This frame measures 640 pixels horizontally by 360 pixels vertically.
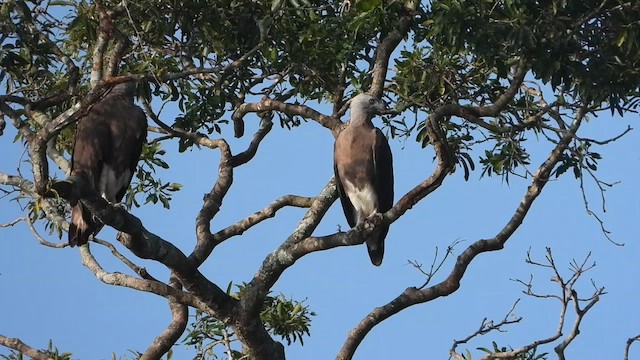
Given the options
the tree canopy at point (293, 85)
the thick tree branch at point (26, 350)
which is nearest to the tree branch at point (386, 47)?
the tree canopy at point (293, 85)

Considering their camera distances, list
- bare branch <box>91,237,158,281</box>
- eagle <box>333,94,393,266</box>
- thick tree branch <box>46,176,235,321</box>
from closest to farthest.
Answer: thick tree branch <box>46,176,235,321</box> → bare branch <box>91,237,158,281</box> → eagle <box>333,94,393,266</box>

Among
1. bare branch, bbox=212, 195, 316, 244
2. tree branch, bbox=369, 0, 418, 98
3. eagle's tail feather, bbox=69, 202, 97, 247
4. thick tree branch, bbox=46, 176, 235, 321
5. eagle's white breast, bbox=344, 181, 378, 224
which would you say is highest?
tree branch, bbox=369, 0, 418, 98

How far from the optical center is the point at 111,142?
7.25 meters

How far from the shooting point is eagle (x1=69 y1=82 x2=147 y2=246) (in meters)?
7.14

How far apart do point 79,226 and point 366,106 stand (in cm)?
232

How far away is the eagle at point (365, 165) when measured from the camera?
798cm

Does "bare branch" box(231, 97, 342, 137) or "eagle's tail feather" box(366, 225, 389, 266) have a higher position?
"bare branch" box(231, 97, 342, 137)

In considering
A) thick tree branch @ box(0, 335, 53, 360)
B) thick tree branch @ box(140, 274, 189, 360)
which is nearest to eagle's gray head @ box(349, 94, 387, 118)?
thick tree branch @ box(140, 274, 189, 360)

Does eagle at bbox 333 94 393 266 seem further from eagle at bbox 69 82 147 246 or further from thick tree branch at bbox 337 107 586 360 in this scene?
eagle at bbox 69 82 147 246

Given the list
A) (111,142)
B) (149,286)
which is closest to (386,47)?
(111,142)

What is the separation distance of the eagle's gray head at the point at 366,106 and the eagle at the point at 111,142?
1539mm

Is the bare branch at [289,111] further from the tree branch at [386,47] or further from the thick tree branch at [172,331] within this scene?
the thick tree branch at [172,331]

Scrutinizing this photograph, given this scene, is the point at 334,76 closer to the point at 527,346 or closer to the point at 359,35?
the point at 359,35

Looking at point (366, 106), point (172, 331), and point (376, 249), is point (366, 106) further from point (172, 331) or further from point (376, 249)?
point (172, 331)
